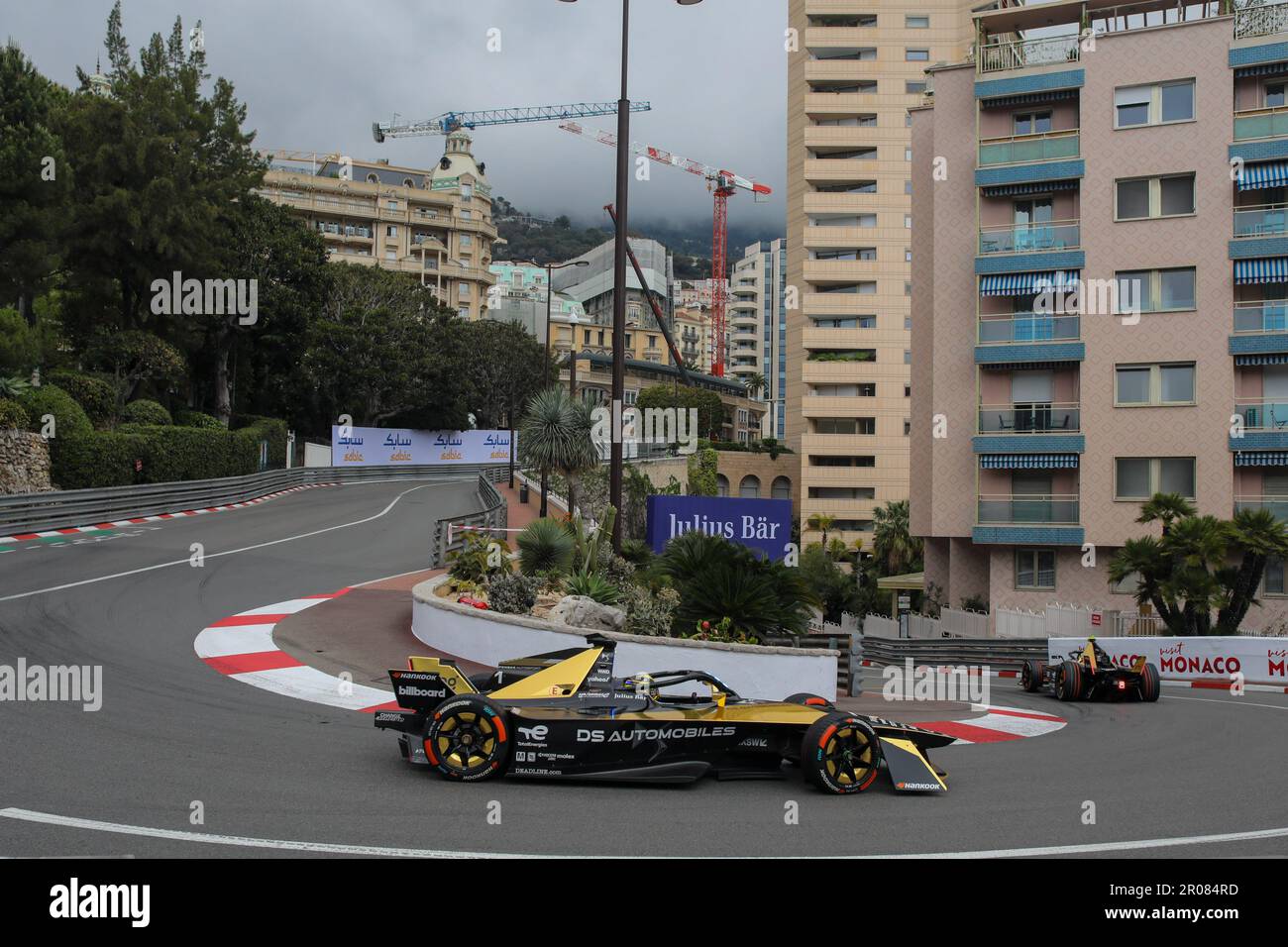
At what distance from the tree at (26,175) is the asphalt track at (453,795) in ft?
74.8

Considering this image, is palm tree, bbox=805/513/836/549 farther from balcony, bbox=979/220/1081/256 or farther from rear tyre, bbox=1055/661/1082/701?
rear tyre, bbox=1055/661/1082/701

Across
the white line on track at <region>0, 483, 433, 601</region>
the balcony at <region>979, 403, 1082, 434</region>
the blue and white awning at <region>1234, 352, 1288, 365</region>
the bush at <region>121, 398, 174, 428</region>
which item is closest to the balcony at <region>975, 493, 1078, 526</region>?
the balcony at <region>979, 403, 1082, 434</region>

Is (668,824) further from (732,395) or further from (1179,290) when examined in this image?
(732,395)

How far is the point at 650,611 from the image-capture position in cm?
1372

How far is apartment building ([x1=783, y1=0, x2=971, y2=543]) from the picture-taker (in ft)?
202

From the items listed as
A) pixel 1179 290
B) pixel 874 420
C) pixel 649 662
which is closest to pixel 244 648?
pixel 649 662

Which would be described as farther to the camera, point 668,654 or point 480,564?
point 480,564

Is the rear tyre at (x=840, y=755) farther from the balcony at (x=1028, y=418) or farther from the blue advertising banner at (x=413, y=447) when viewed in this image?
the blue advertising banner at (x=413, y=447)

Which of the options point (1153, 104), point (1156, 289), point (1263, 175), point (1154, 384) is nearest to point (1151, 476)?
point (1154, 384)

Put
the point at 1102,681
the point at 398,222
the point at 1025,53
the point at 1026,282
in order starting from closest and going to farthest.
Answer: the point at 1102,681
the point at 1026,282
the point at 1025,53
the point at 398,222

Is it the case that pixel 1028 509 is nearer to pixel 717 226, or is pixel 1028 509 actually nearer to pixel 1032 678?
pixel 1032 678

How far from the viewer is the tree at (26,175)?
30.8 metres

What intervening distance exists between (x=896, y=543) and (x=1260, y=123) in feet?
76.8
